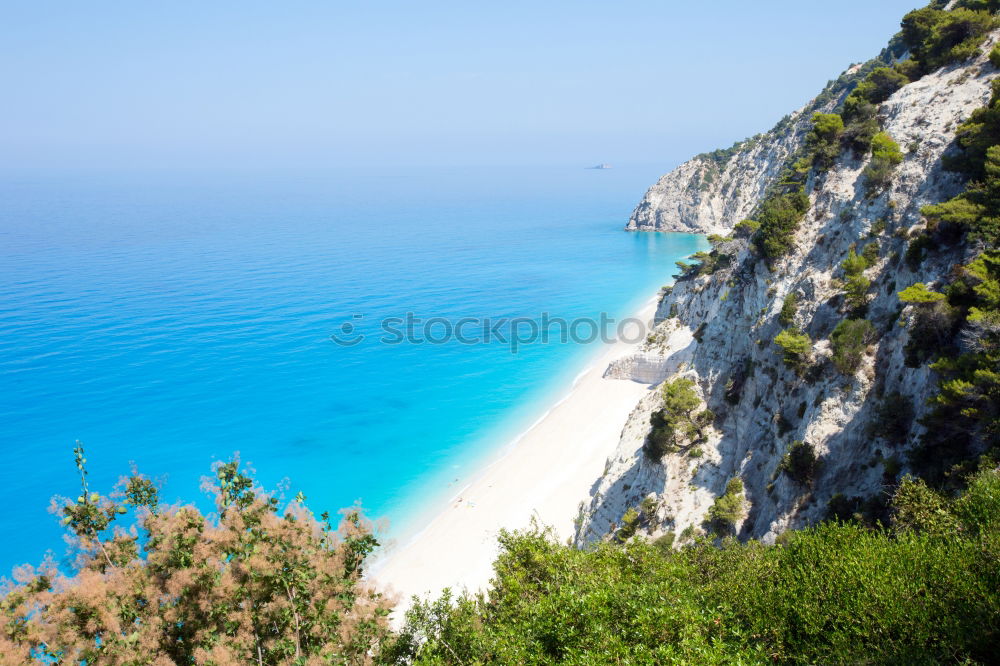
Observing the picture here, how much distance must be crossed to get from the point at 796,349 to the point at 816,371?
125 cm

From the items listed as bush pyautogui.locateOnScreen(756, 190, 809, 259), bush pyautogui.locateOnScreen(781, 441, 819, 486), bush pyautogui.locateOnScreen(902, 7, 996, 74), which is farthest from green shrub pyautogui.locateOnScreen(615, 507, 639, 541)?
bush pyautogui.locateOnScreen(902, 7, 996, 74)

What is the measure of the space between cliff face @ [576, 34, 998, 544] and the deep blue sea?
1915 cm

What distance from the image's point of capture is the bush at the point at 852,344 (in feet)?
72.8

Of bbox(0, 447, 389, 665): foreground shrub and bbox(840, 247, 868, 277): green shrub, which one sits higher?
bbox(840, 247, 868, 277): green shrub

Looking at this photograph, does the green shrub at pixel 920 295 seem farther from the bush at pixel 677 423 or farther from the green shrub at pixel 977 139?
the bush at pixel 677 423

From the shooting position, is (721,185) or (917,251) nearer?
(917,251)

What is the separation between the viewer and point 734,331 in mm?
33062

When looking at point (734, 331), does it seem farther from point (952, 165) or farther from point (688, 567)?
point (688, 567)

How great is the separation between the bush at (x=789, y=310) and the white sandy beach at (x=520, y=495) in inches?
680

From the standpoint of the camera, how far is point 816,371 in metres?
Result: 23.7

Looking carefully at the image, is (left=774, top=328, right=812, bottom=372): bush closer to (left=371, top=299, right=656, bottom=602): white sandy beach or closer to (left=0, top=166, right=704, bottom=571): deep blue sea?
(left=371, top=299, right=656, bottom=602): white sandy beach

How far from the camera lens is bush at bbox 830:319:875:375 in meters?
22.2

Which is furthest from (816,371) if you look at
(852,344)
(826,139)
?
(826,139)

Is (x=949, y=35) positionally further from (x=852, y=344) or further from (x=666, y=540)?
(x=666, y=540)
